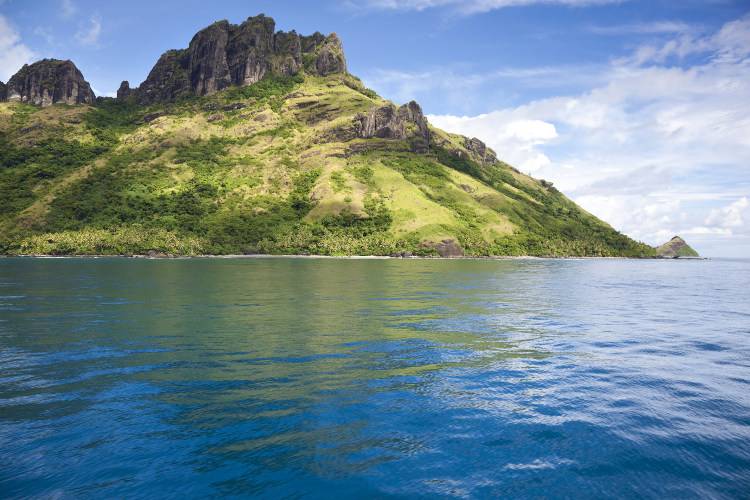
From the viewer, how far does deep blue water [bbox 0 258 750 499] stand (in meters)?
10.9

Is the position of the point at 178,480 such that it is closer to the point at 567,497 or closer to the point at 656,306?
the point at 567,497

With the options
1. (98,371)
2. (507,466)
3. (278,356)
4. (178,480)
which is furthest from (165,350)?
(507,466)

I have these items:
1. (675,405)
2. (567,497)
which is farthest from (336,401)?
(675,405)

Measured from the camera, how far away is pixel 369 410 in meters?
15.3

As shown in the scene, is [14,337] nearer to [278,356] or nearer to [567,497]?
[278,356]

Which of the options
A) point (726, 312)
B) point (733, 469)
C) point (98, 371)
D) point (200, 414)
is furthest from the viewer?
point (726, 312)

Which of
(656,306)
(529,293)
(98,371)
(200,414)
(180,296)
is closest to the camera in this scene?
(200,414)

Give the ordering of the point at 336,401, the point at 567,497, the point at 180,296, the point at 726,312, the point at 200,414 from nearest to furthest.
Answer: the point at 567,497, the point at 200,414, the point at 336,401, the point at 726,312, the point at 180,296

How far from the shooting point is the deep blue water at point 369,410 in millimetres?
10852

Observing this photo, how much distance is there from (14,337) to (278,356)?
19.8 metres

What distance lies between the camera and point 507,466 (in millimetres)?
11617

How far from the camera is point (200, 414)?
584 inches

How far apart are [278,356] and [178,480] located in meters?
12.1

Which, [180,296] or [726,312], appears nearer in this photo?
[726,312]
